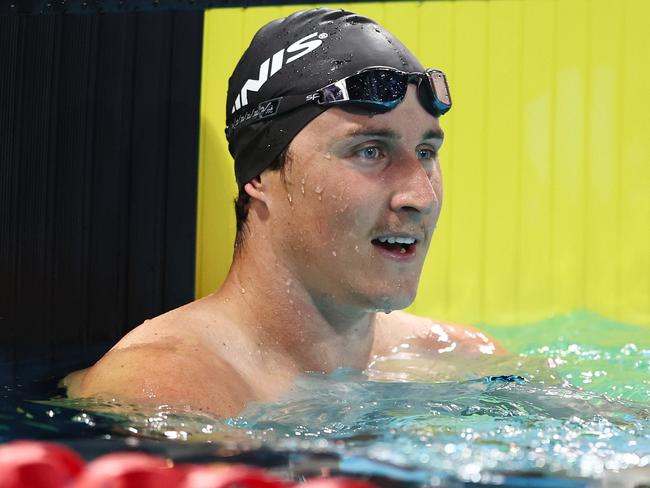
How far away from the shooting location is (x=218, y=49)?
4.50 m

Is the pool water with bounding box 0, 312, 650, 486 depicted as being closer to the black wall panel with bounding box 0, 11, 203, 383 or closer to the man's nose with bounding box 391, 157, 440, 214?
the man's nose with bounding box 391, 157, 440, 214

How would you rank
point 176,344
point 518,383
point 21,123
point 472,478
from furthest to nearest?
1. point 21,123
2. point 518,383
3. point 176,344
4. point 472,478

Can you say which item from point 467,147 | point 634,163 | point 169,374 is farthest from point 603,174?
point 169,374

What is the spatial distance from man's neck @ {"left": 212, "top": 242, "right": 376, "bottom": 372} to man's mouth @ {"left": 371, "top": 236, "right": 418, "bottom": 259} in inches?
8.0

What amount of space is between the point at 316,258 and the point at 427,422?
62cm

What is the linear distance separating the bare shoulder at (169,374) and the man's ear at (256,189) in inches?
16.6

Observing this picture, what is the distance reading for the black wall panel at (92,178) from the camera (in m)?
3.73

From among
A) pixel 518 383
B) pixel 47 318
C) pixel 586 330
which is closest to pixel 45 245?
pixel 47 318

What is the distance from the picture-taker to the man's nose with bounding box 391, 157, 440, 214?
2.71 m

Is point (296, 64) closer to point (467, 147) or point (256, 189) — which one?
point (256, 189)

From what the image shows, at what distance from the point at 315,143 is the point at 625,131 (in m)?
2.14

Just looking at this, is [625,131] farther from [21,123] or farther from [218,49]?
[21,123]

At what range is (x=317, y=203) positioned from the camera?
2762 mm

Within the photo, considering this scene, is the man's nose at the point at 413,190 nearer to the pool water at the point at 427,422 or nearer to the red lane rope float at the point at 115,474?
the pool water at the point at 427,422
